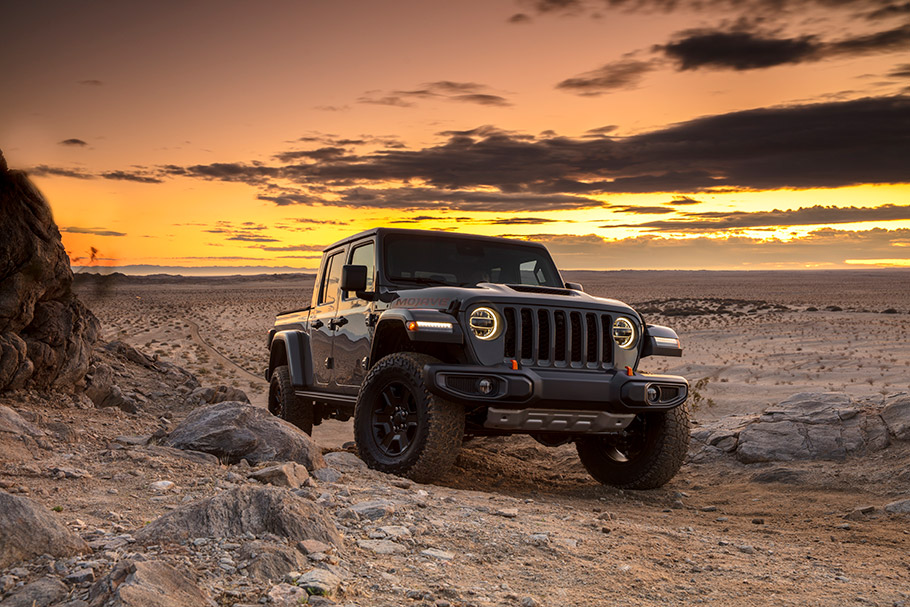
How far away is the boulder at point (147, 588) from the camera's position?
3355mm

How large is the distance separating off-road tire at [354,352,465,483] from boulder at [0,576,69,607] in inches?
134

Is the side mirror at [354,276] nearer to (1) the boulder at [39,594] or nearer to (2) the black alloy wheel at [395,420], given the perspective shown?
(2) the black alloy wheel at [395,420]

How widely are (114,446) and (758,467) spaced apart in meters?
6.63

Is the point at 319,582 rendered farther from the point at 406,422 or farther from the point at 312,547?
the point at 406,422

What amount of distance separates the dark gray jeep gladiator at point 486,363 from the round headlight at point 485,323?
0.04 ft

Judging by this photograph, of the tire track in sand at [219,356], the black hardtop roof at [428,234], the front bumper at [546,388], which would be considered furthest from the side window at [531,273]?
the tire track in sand at [219,356]

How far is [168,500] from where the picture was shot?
17.6ft

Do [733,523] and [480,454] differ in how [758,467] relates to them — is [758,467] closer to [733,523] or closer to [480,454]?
[733,523]

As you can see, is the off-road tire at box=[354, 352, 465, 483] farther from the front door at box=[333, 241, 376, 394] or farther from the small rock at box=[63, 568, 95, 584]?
the small rock at box=[63, 568, 95, 584]

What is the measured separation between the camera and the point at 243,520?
448cm

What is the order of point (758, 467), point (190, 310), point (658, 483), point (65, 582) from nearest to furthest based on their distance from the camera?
point (65, 582) < point (658, 483) < point (758, 467) < point (190, 310)

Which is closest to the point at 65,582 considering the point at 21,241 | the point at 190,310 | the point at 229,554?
the point at 229,554

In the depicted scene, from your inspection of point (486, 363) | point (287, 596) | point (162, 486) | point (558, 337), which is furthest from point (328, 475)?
point (287, 596)

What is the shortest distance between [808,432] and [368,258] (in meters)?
5.35
